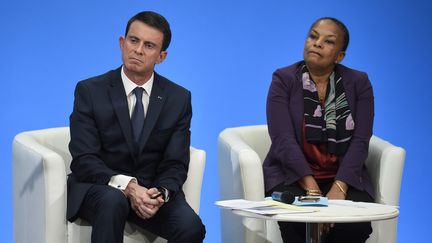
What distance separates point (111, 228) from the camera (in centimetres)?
414

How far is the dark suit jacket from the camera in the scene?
14.4ft

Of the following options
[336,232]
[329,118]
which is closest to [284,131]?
[329,118]

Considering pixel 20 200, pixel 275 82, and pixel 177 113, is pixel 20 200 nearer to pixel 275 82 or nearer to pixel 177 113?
pixel 177 113

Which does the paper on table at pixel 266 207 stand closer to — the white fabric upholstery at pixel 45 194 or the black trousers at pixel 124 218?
the black trousers at pixel 124 218

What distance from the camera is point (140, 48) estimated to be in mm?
4465

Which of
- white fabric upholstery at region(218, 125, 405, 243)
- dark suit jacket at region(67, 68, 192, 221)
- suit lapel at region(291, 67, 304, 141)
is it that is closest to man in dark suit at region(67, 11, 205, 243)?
dark suit jacket at region(67, 68, 192, 221)

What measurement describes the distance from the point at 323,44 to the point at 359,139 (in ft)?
1.63

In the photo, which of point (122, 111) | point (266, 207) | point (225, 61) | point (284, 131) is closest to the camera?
point (266, 207)

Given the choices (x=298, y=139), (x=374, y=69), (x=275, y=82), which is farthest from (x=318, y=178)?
(x=374, y=69)

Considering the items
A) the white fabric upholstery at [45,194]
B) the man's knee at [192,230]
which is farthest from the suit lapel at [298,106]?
the man's knee at [192,230]

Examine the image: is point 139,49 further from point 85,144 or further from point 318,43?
point 318,43

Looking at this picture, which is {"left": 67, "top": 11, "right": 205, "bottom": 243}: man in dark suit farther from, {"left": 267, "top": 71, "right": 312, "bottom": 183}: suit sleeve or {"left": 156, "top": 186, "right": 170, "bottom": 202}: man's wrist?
{"left": 267, "top": 71, "right": 312, "bottom": 183}: suit sleeve

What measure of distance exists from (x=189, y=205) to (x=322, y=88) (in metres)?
0.94

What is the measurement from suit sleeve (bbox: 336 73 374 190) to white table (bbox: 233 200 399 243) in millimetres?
477
